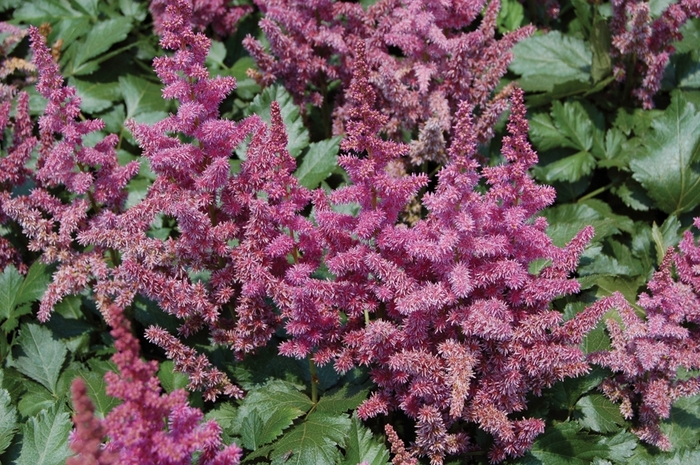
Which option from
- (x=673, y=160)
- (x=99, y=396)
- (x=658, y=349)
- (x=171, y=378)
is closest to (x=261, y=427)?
(x=171, y=378)

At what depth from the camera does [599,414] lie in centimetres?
274

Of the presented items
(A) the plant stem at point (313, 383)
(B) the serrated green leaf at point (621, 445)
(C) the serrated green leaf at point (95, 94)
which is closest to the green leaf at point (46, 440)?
(A) the plant stem at point (313, 383)

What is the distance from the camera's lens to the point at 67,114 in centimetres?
265

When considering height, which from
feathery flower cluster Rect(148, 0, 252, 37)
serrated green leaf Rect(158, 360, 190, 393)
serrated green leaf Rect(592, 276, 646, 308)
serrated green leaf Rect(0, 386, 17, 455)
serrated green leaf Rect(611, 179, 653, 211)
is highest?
feathery flower cluster Rect(148, 0, 252, 37)

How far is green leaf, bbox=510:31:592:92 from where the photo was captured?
396 centimetres

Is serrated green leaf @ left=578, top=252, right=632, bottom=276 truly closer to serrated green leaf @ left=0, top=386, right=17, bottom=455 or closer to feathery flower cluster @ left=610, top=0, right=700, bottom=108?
feathery flower cluster @ left=610, top=0, right=700, bottom=108

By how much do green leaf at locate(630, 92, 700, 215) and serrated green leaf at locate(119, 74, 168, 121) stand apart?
7.52 ft

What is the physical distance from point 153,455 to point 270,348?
1152 mm

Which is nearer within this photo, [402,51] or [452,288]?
[452,288]

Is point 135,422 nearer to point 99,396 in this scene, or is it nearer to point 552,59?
point 99,396

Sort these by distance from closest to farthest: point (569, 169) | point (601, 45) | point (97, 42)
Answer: point (569, 169) → point (601, 45) → point (97, 42)

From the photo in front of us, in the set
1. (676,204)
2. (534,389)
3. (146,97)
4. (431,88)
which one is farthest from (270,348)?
(676,204)

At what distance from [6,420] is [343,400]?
116 cm

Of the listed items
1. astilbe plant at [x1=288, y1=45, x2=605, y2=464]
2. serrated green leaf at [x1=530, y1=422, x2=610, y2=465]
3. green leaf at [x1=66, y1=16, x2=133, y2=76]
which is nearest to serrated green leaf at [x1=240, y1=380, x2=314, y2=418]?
astilbe plant at [x1=288, y1=45, x2=605, y2=464]
